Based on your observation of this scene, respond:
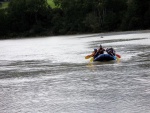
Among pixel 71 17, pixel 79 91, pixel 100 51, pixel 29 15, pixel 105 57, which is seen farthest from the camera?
pixel 29 15

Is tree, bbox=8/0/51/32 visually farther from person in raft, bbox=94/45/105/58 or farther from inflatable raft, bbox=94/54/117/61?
inflatable raft, bbox=94/54/117/61

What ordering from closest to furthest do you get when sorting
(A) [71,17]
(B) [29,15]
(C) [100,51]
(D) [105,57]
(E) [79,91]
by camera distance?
(E) [79,91] → (D) [105,57] → (C) [100,51] → (A) [71,17] → (B) [29,15]

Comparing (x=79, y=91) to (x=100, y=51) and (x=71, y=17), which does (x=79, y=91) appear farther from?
(x=71, y=17)

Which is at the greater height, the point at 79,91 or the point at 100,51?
the point at 100,51

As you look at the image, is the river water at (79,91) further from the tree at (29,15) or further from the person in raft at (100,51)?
the tree at (29,15)

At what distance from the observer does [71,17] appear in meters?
110

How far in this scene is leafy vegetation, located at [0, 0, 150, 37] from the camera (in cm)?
9506

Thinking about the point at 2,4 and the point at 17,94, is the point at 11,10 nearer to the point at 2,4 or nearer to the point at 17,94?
the point at 2,4

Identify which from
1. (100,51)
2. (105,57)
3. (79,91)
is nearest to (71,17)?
(100,51)

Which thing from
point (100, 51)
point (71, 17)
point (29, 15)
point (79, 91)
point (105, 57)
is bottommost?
point (79, 91)

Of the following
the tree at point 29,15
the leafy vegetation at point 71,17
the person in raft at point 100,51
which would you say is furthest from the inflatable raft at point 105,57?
the tree at point 29,15

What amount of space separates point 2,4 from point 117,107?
127050 mm

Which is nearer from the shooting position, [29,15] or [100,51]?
[100,51]

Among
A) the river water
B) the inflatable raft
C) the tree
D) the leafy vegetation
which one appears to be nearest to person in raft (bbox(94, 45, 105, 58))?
the inflatable raft
